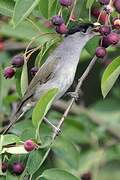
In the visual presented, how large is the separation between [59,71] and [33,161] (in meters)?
1.17

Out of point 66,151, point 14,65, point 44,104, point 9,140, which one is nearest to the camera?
point 44,104

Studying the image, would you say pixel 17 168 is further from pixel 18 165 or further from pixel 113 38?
pixel 113 38

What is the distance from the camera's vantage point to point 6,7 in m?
4.57

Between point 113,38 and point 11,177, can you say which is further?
point 113,38

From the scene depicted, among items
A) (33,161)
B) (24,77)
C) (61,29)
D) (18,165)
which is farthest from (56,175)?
(61,29)

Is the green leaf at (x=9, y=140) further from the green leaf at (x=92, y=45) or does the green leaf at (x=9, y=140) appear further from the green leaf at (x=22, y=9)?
the green leaf at (x=92, y=45)

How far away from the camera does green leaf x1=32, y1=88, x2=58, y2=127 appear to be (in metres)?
3.80

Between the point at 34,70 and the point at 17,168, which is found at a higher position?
the point at 34,70

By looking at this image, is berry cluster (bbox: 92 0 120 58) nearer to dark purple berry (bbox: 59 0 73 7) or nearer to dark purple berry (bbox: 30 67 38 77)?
dark purple berry (bbox: 59 0 73 7)

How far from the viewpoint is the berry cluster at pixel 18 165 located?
3.89m

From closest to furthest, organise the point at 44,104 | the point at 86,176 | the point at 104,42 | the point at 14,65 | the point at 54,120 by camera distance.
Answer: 1. the point at 44,104
2. the point at 104,42
3. the point at 14,65
4. the point at 54,120
5. the point at 86,176

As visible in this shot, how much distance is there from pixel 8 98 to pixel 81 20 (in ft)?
5.28

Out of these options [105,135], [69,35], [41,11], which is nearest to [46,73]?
[69,35]

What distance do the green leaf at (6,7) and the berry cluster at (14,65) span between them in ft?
1.13
